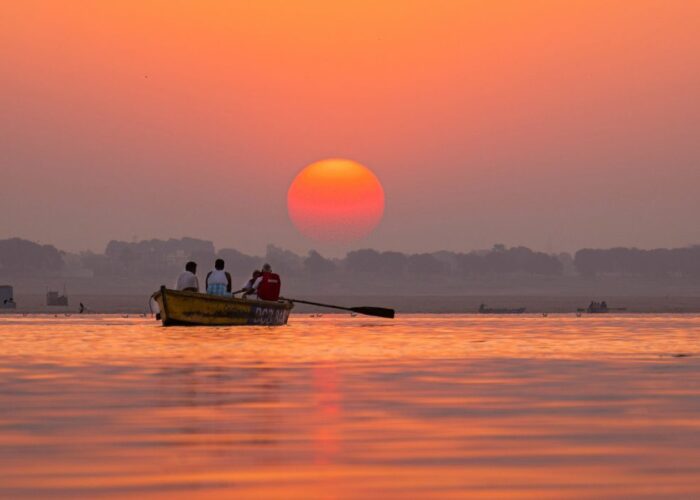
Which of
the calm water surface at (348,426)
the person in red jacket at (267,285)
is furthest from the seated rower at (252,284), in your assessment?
the calm water surface at (348,426)

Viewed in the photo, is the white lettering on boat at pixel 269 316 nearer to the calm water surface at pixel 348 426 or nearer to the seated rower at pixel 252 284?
the seated rower at pixel 252 284

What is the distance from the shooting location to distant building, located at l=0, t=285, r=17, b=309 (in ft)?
485

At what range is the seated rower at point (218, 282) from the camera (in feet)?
181

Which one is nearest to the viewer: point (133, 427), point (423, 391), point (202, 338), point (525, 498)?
point (525, 498)

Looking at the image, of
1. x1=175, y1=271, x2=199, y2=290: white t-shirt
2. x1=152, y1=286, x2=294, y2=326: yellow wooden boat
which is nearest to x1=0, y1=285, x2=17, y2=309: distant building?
x1=175, y1=271, x2=199, y2=290: white t-shirt

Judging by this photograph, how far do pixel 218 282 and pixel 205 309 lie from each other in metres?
1.39

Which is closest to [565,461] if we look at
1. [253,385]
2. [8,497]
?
[8,497]

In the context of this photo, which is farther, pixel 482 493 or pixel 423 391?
pixel 423 391

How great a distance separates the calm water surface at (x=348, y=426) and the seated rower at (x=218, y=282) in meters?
18.6

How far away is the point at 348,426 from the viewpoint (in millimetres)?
18625

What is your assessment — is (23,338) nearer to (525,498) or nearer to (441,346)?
(441,346)

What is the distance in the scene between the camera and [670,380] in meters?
27.6

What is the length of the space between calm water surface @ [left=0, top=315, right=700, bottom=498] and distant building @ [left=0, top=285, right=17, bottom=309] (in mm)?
114394

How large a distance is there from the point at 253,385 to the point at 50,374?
509 cm
